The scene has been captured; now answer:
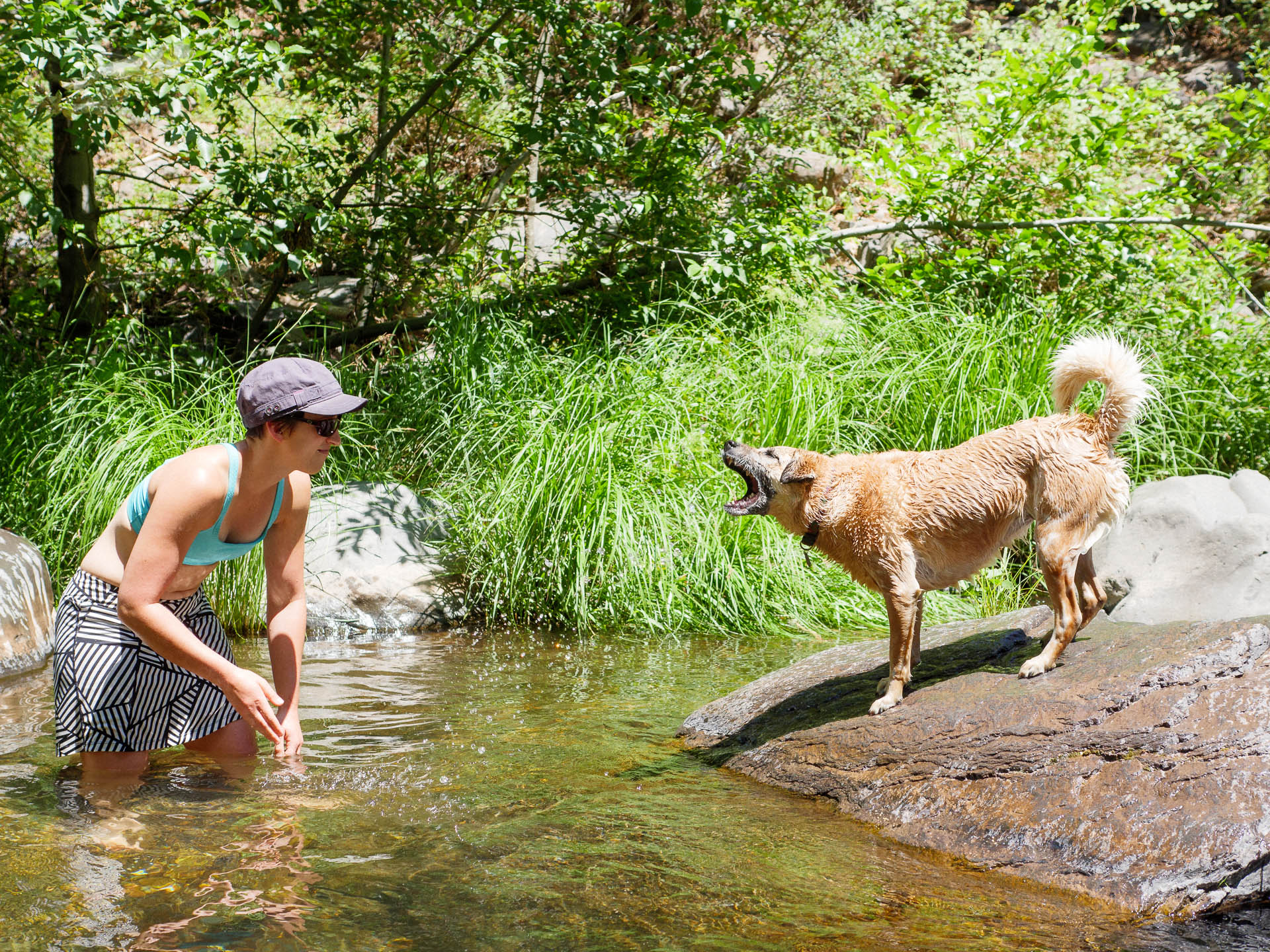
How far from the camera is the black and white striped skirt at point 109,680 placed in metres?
3.72

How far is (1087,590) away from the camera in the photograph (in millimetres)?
4164

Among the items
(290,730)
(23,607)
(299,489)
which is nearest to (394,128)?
(23,607)

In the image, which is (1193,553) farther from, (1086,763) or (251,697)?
(251,697)

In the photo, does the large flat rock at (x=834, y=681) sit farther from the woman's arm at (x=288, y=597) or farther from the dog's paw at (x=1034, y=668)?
the woman's arm at (x=288, y=597)

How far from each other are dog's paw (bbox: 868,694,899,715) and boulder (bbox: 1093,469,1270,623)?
168 cm

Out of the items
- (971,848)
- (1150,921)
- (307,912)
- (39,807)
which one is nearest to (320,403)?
(307,912)

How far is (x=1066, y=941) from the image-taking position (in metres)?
2.94

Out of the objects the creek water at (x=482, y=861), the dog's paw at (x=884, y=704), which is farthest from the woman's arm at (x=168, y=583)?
the dog's paw at (x=884, y=704)

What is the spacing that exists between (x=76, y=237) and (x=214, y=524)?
6405 millimetres

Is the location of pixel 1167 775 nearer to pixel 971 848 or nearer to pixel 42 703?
pixel 971 848

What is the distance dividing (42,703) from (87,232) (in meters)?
4.88

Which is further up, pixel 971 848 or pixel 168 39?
pixel 168 39

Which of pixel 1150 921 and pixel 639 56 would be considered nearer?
pixel 1150 921

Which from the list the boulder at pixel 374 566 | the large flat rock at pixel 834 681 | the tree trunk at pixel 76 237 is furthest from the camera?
the tree trunk at pixel 76 237
